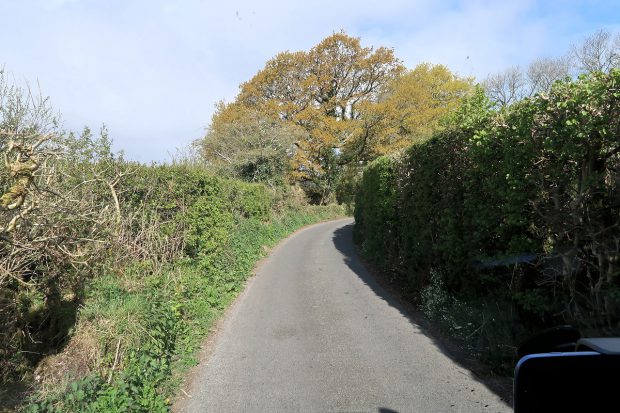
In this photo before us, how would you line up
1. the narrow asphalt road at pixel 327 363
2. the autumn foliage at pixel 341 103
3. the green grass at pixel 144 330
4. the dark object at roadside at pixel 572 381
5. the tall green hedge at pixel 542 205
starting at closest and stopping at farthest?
1. the dark object at roadside at pixel 572 381
2. the tall green hedge at pixel 542 205
3. the green grass at pixel 144 330
4. the narrow asphalt road at pixel 327 363
5. the autumn foliage at pixel 341 103

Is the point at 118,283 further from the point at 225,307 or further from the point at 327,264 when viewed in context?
the point at 327,264

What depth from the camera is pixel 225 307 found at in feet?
29.4

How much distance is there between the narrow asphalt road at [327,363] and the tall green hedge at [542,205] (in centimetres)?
133

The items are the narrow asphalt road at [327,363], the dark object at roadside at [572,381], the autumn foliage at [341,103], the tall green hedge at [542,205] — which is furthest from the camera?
the autumn foliage at [341,103]

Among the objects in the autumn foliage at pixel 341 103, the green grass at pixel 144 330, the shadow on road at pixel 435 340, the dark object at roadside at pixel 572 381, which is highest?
the autumn foliage at pixel 341 103

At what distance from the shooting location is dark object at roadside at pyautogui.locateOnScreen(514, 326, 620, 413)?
4.29ft

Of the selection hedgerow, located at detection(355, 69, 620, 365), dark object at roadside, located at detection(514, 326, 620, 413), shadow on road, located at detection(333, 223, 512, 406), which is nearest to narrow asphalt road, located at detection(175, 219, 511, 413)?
shadow on road, located at detection(333, 223, 512, 406)

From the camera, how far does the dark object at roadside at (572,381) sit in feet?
4.29

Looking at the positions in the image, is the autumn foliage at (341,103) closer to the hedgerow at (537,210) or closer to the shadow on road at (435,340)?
the shadow on road at (435,340)

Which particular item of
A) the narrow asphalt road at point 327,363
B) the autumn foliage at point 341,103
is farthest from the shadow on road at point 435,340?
the autumn foliage at point 341,103

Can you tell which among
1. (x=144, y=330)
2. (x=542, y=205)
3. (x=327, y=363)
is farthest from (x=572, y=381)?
(x=144, y=330)

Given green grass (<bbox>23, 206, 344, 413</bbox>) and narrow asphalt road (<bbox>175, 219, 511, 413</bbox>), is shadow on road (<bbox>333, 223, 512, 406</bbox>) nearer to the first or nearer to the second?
narrow asphalt road (<bbox>175, 219, 511, 413</bbox>)

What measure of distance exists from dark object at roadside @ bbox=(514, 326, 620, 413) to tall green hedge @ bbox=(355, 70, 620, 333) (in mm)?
3165

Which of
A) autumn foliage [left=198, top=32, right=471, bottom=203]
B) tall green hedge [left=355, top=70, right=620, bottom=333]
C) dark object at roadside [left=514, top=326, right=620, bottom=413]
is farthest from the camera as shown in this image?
autumn foliage [left=198, top=32, right=471, bottom=203]
